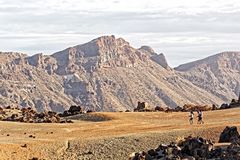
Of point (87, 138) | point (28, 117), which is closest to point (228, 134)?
point (87, 138)

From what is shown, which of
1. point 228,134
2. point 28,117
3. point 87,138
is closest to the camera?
point 228,134

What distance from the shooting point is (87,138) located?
2427 inches

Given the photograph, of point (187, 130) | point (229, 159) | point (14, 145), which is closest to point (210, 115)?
point (187, 130)

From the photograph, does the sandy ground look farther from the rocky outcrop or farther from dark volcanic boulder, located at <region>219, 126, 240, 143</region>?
the rocky outcrop

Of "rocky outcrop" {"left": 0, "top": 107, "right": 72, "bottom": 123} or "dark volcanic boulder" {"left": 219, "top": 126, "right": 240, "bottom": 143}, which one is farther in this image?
"rocky outcrop" {"left": 0, "top": 107, "right": 72, "bottom": 123}

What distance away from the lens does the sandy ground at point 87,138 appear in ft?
184

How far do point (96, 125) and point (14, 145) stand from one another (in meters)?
20.9

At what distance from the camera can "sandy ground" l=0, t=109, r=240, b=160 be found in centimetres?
5594

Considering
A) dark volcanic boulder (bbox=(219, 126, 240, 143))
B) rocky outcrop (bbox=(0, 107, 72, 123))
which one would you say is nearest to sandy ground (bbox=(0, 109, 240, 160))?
dark volcanic boulder (bbox=(219, 126, 240, 143))

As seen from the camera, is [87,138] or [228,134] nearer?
[228,134]

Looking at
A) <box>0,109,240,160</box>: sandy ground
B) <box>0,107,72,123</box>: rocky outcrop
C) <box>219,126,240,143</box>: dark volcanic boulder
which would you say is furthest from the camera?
<box>0,107,72,123</box>: rocky outcrop

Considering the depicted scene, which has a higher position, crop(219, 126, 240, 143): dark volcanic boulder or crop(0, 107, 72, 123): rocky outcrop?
crop(0, 107, 72, 123): rocky outcrop

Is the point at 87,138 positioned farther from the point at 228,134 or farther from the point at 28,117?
the point at 28,117

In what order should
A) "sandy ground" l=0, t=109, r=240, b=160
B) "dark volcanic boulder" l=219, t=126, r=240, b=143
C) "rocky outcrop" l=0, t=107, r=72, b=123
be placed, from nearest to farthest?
"sandy ground" l=0, t=109, r=240, b=160
"dark volcanic boulder" l=219, t=126, r=240, b=143
"rocky outcrop" l=0, t=107, r=72, b=123
